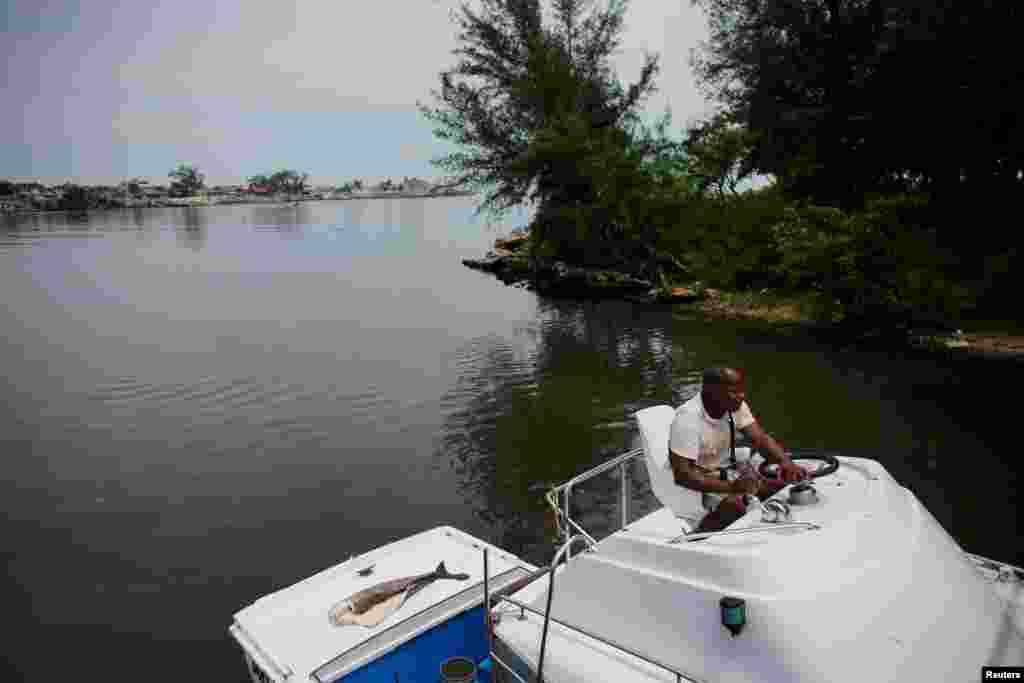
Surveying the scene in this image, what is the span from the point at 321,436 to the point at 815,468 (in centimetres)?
1139

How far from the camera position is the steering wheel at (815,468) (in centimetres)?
485

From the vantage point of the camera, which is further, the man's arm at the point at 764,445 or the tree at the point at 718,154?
the tree at the point at 718,154

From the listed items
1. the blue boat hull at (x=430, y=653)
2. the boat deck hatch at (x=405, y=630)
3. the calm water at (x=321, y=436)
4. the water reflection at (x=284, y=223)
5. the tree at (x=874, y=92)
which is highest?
the tree at (x=874, y=92)

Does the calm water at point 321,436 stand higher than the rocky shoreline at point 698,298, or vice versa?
the rocky shoreline at point 698,298

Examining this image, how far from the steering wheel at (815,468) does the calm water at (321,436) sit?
520 cm

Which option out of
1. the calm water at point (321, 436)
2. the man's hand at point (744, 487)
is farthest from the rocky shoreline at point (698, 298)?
the man's hand at point (744, 487)

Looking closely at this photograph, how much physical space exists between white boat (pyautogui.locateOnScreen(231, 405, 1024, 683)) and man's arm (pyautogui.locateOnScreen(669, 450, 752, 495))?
0.24m

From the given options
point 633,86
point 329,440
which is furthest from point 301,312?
point 633,86

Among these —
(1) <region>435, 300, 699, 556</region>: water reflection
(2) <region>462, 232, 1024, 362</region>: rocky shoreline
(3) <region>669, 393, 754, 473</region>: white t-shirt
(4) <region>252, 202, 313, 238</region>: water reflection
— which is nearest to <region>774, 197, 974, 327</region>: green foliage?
(2) <region>462, 232, 1024, 362</region>: rocky shoreline

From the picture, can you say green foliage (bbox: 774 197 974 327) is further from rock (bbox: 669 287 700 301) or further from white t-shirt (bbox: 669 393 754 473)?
white t-shirt (bbox: 669 393 754 473)

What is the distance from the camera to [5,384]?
63.2ft

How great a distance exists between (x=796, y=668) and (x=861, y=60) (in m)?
25.4

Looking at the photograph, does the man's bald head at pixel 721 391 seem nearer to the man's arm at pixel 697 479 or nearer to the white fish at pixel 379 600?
the man's arm at pixel 697 479

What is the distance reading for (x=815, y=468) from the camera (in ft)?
17.0
